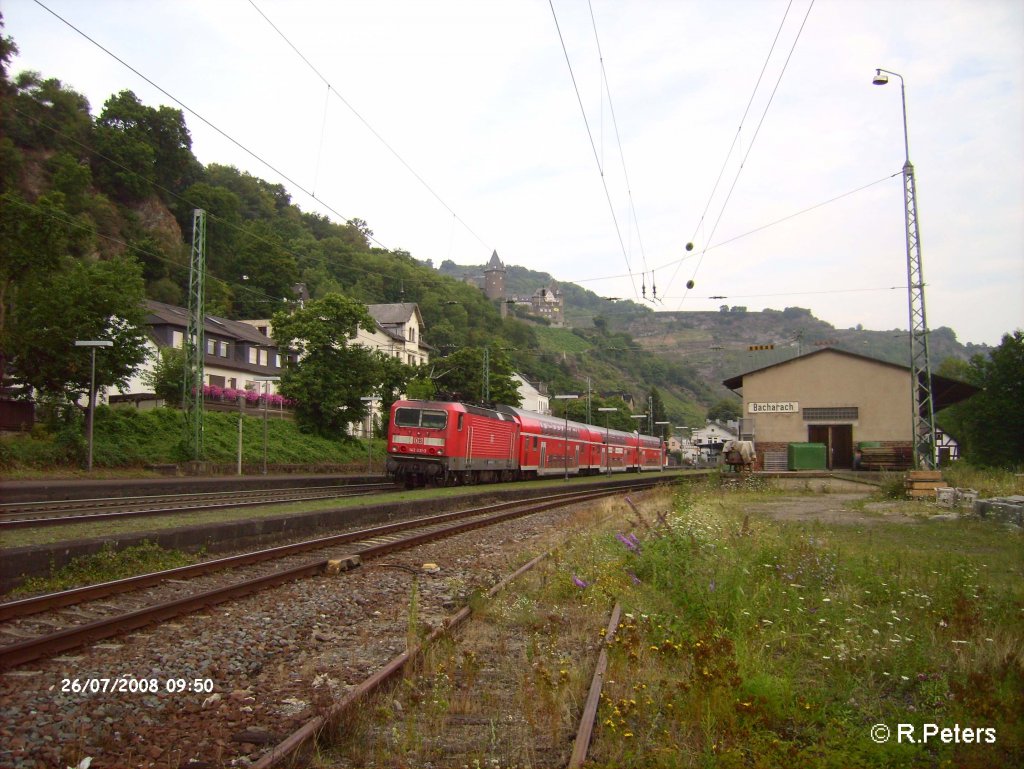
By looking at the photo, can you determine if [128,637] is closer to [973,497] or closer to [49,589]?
[49,589]

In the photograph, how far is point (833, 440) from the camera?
43.3 m

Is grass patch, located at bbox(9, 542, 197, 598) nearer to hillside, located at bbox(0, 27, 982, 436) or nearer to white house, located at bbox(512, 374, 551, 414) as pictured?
hillside, located at bbox(0, 27, 982, 436)

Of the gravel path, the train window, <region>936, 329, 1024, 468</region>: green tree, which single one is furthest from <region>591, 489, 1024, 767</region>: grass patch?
<region>936, 329, 1024, 468</region>: green tree

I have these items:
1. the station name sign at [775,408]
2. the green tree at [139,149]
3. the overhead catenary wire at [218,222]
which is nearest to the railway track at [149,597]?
the station name sign at [775,408]

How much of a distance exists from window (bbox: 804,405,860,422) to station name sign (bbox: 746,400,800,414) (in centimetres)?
68

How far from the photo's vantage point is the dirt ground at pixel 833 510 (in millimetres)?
15688

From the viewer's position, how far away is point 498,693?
5703 mm

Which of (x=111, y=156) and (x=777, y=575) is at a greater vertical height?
(x=111, y=156)

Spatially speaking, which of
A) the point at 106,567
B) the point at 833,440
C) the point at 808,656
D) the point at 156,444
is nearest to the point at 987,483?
the point at 808,656

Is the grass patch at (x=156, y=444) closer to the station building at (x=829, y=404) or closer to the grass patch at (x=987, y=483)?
the station building at (x=829, y=404)

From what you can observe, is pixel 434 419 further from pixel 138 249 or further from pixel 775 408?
pixel 138 249

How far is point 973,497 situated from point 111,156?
237 feet

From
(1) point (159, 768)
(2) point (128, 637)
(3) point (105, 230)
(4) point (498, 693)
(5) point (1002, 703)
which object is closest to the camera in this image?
(1) point (159, 768)

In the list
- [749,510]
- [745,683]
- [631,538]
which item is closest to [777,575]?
[631,538]
